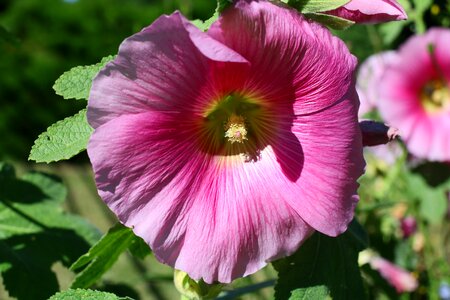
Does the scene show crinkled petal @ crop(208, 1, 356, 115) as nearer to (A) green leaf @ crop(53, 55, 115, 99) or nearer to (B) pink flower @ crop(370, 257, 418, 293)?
(A) green leaf @ crop(53, 55, 115, 99)

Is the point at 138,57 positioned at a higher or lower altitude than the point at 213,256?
higher

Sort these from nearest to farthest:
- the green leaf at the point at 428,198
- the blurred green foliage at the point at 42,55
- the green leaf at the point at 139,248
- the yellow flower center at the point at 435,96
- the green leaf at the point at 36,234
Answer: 1. the green leaf at the point at 139,248
2. the green leaf at the point at 36,234
3. the green leaf at the point at 428,198
4. the yellow flower center at the point at 435,96
5. the blurred green foliage at the point at 42,55

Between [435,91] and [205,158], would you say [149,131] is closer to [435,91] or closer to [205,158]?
[205,158]

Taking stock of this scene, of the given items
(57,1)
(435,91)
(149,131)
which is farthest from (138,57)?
(57,1)

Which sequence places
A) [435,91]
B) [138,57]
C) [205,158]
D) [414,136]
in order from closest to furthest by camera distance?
[138,57]
[205,158]
[414,136]
[435,91]

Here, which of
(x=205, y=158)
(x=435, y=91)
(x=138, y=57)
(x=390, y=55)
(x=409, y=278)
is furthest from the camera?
(x=435, y=91)

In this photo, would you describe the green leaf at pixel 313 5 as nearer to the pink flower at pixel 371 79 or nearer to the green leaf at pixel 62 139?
the green leaf at pixel 62 139

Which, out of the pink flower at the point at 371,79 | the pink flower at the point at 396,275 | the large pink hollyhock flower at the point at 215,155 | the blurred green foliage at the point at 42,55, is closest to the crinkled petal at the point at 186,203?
the large pink hollyhock flower at the point at 215,155
